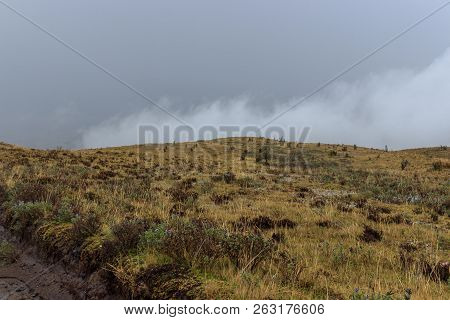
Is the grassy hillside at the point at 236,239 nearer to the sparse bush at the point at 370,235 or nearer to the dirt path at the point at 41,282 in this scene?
the sparse bush at the point at 370,235

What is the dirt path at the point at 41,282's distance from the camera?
22.1 feet

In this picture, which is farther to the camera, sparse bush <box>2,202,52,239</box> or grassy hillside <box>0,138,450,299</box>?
sparse bush <box>2,202,52,239</box>

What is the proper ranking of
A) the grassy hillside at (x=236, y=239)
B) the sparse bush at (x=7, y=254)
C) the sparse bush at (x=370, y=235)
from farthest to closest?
the sparse bush at (x=370, y=235), the sparse bush at (x=7, y=254), the grassy hillside at (x=236, y=239)

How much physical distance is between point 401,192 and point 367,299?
1697 centimetres

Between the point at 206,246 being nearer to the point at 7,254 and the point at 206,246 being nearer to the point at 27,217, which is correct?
the point at 7,254

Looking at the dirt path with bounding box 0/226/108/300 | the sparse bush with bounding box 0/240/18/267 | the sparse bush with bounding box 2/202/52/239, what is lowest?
the dirt path with bounding box 0/226/108/300

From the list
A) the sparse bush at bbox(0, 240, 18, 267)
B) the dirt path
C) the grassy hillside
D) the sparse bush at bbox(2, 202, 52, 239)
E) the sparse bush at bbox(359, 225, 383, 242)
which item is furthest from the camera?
the sparse bush at bbox(359, 225, 383, 242)

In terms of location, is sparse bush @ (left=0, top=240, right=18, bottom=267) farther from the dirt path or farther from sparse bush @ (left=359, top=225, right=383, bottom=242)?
sparse bush @ (left=359, top=225, right=383, bottom=242)

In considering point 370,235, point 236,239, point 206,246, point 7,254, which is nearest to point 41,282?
point 7,254

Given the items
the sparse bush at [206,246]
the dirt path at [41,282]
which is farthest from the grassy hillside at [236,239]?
the dirt path at [41,282]

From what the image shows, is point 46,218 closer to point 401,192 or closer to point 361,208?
point 361,208

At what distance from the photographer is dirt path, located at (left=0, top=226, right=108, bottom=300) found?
6.73m

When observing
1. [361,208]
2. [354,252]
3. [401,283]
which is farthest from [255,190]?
[401,283]

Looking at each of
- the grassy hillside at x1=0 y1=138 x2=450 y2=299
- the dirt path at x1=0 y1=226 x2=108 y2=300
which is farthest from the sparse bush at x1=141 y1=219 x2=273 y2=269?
the dirt path at x1=0 y1=226 x2=108 y2=300
